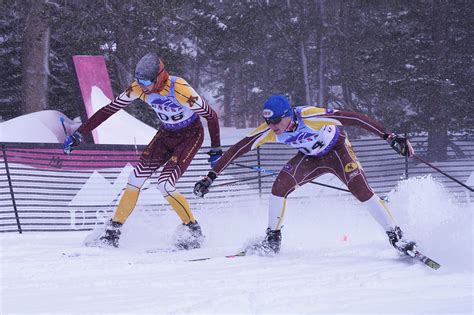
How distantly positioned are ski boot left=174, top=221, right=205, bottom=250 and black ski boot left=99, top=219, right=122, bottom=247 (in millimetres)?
656

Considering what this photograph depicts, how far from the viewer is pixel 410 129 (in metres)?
21.0

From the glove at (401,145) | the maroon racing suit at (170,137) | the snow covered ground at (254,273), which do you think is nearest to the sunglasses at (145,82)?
the maroon racing suit at (170,137)

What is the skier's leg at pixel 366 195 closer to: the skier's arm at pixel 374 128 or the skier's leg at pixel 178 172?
the skier's arm at pixel 374 128

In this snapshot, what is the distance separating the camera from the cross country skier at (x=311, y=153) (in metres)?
5.83

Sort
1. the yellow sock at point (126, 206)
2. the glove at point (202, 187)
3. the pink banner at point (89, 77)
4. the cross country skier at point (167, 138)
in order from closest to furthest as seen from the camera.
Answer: the glove at point (202, 187) < the cross country skier at point (167, 138) < the yellow sock at point (126, 206) < the pink banner at point (89, 77)

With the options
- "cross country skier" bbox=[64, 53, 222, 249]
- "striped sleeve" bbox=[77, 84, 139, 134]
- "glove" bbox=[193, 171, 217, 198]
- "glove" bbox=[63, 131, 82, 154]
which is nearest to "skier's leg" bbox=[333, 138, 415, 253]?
"glove" bbox=[193, 171, 217, 198]

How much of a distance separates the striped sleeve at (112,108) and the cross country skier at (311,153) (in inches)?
51.4

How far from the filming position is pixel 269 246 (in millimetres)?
6285

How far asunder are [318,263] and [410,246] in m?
0.86

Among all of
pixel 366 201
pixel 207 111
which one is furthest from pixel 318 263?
pixel 207 111

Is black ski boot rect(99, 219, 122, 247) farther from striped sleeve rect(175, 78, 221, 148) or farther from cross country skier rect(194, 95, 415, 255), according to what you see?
striped sleeve rect(175, 78, 221, 148)

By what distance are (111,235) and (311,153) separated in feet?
7.53

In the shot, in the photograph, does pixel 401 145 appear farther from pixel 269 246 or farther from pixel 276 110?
pixel 269 246

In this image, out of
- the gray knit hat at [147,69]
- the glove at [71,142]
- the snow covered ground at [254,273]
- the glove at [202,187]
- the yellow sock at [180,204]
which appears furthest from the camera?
the glove at [71,142]
